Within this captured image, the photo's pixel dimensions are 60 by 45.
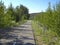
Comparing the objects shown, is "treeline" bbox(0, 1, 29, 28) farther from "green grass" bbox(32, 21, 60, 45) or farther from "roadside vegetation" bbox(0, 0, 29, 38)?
"green grass" bbox(32, 21, 60, 45)

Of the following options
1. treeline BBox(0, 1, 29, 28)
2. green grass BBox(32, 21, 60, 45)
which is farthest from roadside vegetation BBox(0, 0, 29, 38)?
green grass BBox(32, 21, 60, 45)

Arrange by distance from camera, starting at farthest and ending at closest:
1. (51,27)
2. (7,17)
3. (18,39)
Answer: (7,17), (18,39), (51,27)

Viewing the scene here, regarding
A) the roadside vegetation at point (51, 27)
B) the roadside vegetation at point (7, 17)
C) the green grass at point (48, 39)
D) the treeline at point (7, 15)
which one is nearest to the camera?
the roadside vegetation at point (51, 27)

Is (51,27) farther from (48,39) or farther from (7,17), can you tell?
(7,17)

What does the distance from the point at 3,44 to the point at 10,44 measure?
609 mm

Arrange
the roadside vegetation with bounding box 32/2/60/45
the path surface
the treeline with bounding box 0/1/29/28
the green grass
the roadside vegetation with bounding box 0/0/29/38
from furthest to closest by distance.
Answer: the roadside vegetation with bounding box 0/0/29/38 < the treeline with bounding box 0/1/29/28 < the path surface < the green grass < the roadside vegetation with bounding box 32/2/60/45

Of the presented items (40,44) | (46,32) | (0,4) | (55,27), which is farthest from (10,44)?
(0,4)

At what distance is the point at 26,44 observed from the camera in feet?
54.1

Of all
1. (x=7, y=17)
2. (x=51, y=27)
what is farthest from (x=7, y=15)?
(x=51, y=27)

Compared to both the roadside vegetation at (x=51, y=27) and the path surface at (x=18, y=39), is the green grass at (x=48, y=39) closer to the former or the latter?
the roadside vegetation at (x=51, y=27)

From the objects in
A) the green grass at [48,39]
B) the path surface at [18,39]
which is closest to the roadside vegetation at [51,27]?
the green grass at [48,39]

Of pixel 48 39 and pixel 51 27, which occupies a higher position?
pixel 51 27

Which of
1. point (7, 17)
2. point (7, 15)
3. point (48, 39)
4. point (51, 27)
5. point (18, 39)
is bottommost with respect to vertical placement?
point (18, 39)

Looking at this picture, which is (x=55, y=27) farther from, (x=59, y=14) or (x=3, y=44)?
(x=3, y=44)
